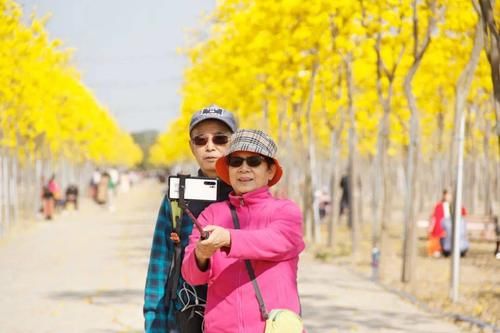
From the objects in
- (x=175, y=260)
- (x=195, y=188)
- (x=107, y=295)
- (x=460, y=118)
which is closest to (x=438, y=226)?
(x=460, y=118)

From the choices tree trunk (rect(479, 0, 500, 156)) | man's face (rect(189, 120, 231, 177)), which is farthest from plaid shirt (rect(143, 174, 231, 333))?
tree trunk (rect(479, 0, 500, 156))

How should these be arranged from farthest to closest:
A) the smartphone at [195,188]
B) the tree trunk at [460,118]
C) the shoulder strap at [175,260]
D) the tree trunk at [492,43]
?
1. the tree trunk at [460,118]
2. the tree trunk at [492,43]
3. the shoulder strap at [175,260]
4. the smartphone at [195,188]

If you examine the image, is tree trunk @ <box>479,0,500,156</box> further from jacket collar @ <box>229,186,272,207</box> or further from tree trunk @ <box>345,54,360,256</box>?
tree trunk @ <box>345,54,360,256</box>

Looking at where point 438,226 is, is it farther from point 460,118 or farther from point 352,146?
point 460,118

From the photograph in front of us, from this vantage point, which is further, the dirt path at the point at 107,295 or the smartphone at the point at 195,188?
the dirt path at the point at 107,295

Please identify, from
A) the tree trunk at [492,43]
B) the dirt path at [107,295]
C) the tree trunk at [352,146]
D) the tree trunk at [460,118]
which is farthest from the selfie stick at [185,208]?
the tree trunk at [352,146]

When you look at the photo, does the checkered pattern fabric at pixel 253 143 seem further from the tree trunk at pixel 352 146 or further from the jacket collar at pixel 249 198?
the tree trunk at pixel 352 146

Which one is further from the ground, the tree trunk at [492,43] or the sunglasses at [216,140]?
the tree trunk at [492,43]

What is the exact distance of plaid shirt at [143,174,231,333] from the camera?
4230mm

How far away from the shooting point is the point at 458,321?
11.6 m

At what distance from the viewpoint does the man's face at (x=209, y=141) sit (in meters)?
4.36

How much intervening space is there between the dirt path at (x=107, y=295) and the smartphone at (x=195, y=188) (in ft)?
22.8

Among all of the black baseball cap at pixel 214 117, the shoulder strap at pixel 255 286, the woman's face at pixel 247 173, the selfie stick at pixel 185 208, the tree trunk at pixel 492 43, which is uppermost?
the tree trunk at pixel 492 43

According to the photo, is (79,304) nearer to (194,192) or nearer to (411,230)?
(411,230)
